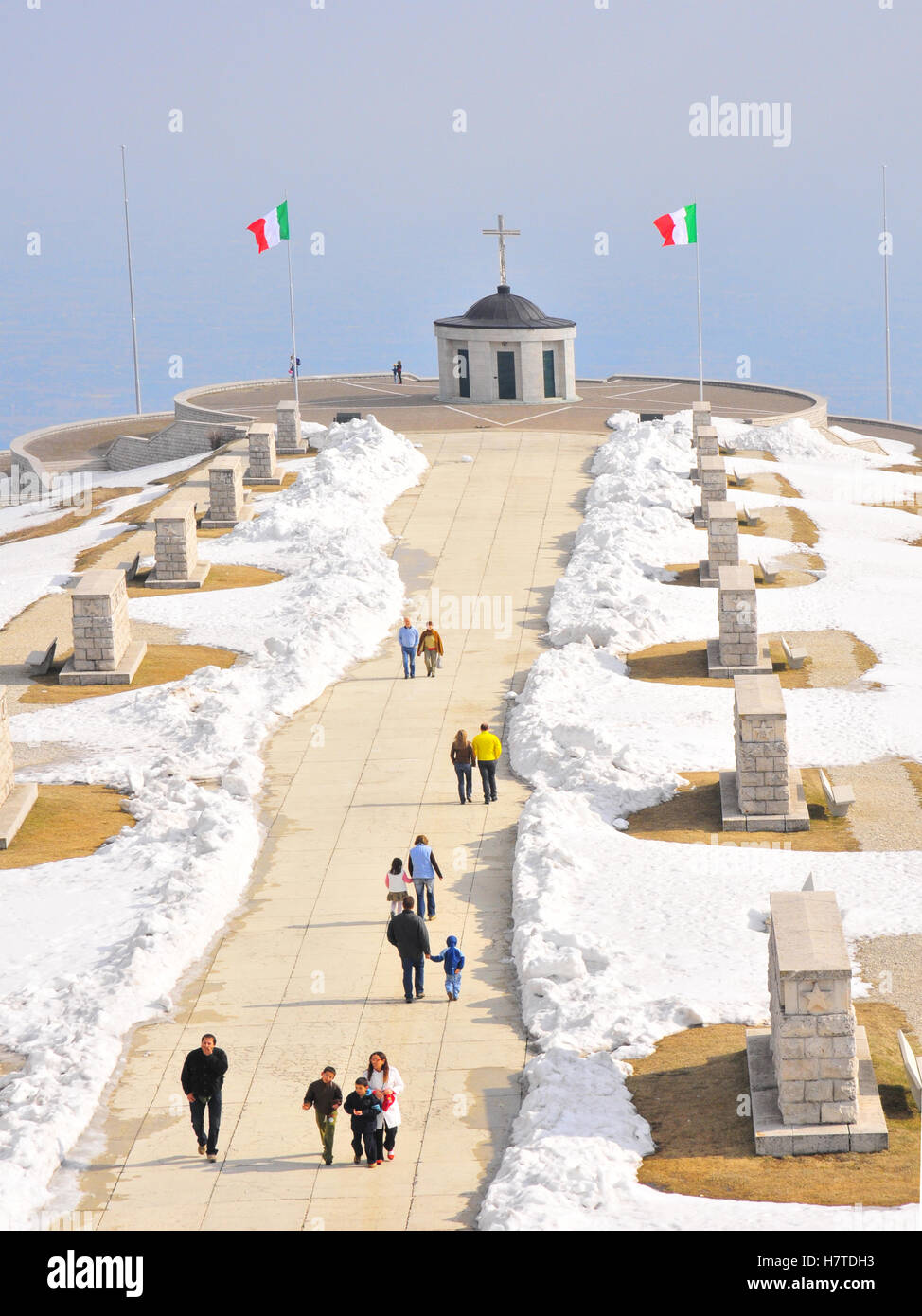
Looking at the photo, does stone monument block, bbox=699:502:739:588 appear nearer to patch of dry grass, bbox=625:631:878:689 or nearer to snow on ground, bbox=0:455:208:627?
patch of dry grass, bbox=625:631:878:689

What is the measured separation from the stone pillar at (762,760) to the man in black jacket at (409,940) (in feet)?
21.9

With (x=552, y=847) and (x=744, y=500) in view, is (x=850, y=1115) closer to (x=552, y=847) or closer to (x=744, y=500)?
(x=552, y=847)

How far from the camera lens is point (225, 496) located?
4384 cm

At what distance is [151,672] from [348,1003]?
1454 centimetres

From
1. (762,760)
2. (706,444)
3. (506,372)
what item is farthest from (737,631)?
(506,372)

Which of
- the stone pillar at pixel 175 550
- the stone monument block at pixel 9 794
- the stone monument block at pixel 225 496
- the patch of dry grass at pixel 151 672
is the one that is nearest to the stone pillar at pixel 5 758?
the stone monument block at pixel 9 794

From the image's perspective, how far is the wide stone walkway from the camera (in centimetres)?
1482

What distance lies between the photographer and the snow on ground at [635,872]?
14.4 m

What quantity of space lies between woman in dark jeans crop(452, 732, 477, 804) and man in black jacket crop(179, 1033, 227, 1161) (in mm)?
9184

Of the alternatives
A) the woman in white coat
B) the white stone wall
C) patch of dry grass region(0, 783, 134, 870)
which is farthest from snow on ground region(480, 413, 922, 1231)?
the white stone wall

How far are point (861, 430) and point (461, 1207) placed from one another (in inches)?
2350

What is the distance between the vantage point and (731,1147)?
14773 mm
